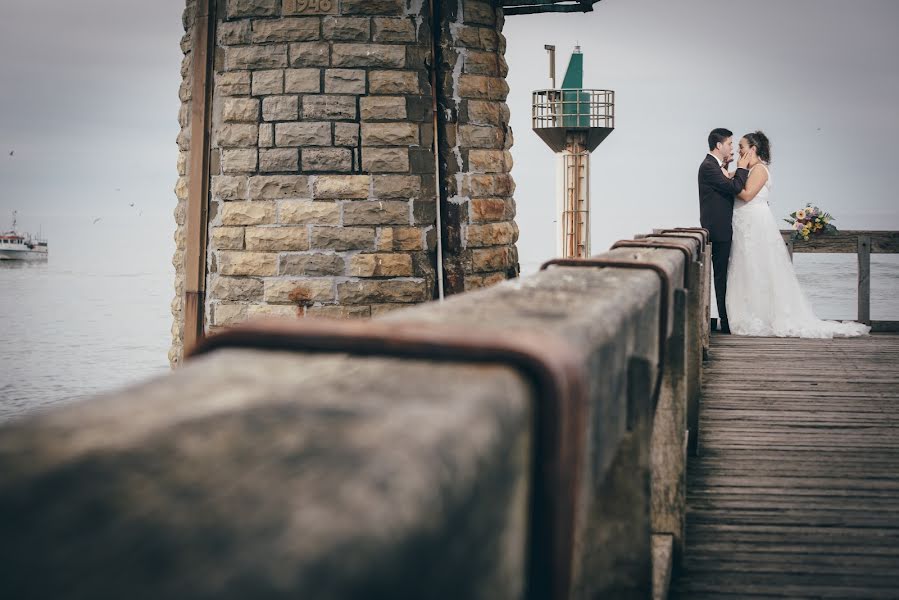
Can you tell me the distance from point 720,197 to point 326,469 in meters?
9.96

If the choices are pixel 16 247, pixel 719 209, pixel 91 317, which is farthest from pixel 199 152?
pixel 16 247

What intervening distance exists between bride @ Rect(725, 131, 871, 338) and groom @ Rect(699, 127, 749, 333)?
94 mm

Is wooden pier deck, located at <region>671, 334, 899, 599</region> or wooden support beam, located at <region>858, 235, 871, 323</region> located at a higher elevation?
wooden support beam, located at <region>858, 235, 871, 323</region>

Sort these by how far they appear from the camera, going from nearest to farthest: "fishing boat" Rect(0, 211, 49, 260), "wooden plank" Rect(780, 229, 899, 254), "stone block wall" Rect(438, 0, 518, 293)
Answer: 1. "stone block wall" Rect(438, 0, 518, 293)
2. "wooden plank" Rect(780, 229, 899, 254)
3. "fishing boat" Rect(0, 211, 49, 260)

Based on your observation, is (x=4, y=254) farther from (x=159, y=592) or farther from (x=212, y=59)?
(x=159, y=592)

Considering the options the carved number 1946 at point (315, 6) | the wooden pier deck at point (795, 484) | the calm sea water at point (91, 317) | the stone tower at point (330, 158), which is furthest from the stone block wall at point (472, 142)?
the calm sea water at point (91, 317)

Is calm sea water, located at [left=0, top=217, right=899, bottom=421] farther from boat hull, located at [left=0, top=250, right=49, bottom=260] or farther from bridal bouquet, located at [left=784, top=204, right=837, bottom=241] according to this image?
bridal bouquet, located at [left=784, top=204, right=837, bottom=241]

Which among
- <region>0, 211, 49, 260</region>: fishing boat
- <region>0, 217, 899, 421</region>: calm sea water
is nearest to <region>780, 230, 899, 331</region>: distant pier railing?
<region>0, 217, 899, 421</region>: calm sea water

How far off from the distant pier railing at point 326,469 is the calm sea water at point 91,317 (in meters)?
45.5

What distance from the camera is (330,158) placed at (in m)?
8.31

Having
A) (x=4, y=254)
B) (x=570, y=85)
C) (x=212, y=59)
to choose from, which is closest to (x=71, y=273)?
(x=4, y=254)

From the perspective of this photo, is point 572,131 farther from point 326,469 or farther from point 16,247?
point 16,247

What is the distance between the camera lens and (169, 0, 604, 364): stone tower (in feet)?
27.2

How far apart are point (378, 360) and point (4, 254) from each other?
148 metres
